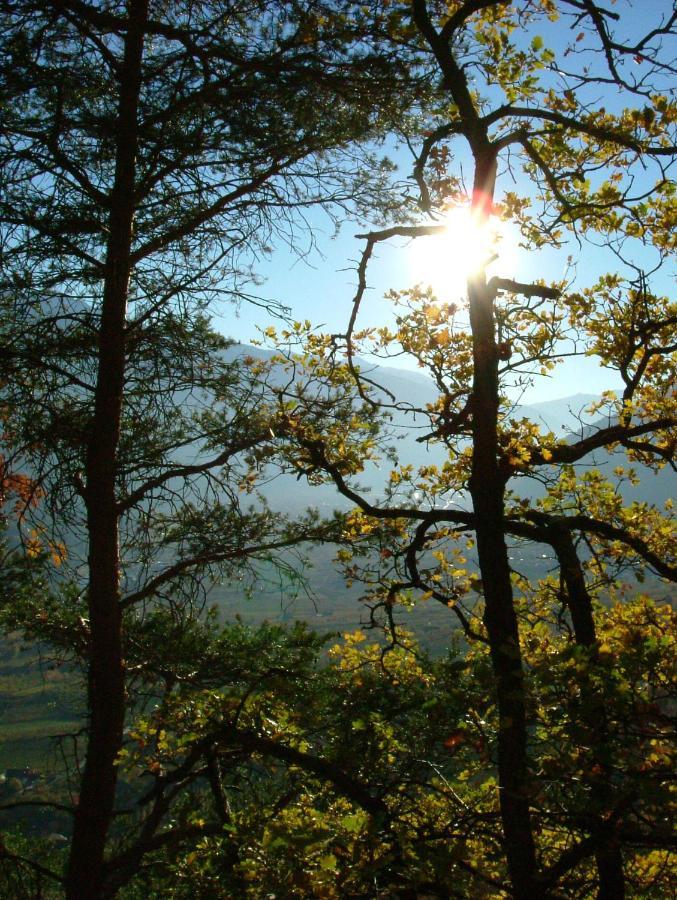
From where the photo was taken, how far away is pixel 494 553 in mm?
3854

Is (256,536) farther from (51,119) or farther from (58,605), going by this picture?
(51,119)

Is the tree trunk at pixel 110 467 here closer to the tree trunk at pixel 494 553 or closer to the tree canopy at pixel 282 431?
the tree canopy at pixel 282 431

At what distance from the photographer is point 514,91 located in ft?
14.5

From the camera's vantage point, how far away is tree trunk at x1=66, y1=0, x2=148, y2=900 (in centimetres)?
506

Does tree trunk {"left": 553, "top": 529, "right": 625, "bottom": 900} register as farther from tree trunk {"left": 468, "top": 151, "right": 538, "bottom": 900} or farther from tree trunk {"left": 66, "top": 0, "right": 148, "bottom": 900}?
tree trunk {"left": 66, "top": 0, "right": 148, "bottom": 900}

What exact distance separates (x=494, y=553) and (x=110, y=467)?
312 centimetres

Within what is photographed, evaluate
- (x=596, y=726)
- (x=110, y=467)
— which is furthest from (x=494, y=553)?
(x=110, y=467)

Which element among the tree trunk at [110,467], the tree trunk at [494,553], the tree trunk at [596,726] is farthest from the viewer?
the tree trunk at [110,467]

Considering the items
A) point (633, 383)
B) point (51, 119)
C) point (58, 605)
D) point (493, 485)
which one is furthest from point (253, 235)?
point (58, 605)

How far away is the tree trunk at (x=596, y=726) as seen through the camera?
2.45 meters

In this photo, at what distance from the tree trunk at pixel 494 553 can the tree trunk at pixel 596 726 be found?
1.30ft

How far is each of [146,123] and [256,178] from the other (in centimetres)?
104

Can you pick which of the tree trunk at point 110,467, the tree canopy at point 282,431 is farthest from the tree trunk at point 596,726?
the tree trunk at point 110,467

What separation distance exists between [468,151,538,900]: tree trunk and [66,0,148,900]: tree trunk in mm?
2860
